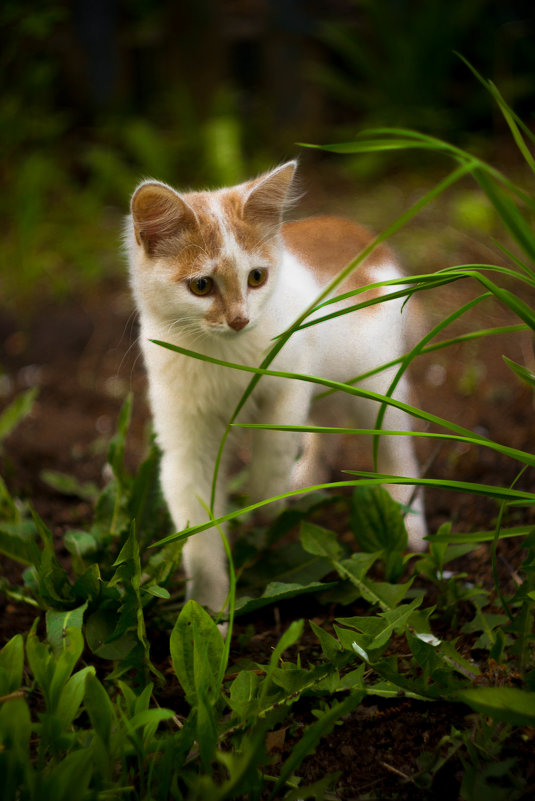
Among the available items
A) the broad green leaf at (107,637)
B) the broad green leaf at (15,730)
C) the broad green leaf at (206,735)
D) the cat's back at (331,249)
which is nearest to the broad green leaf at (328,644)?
the broad green leaf at (206,735)

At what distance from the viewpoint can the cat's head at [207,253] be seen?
1.80 metres

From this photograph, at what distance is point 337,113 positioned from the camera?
570 centimetres

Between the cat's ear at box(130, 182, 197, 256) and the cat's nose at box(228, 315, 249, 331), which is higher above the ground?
the cat's ear at box(130, 182, 197, 256)

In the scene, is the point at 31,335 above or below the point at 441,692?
above

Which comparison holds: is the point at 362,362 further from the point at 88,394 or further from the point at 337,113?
the point at 337,113

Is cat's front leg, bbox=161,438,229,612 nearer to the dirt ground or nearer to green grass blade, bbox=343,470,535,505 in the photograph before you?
the dirt ground

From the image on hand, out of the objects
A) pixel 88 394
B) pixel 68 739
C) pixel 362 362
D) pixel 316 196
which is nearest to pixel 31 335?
pixel 88 394

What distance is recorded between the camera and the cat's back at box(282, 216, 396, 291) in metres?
2.29

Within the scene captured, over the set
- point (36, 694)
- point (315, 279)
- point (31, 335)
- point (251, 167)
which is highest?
point (251, 167)

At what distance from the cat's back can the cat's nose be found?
50 cm

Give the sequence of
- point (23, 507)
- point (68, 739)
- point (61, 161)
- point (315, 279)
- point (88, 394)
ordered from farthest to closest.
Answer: point (61, 161) < point (88, 394) < point (23, 507) < point (315, 279) < point (68, 739)

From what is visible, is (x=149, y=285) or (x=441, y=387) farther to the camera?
(x=441, y=387)

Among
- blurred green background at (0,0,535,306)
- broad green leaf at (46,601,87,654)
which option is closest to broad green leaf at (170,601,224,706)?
broad green leaf at (46,601,87,654)

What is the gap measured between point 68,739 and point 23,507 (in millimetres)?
1287
